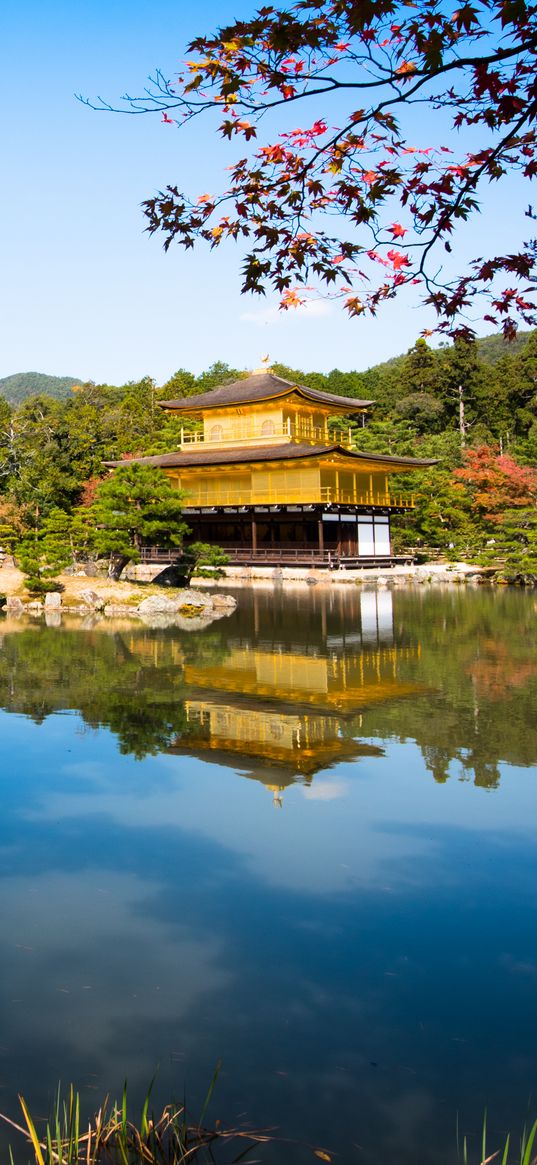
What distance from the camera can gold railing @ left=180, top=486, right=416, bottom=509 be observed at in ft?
95.9

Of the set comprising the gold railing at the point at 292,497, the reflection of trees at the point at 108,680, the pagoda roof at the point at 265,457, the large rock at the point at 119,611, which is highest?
the pagoda roof at the point at 265,457

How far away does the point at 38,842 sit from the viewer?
4.63m

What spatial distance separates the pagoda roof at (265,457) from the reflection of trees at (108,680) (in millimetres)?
15078

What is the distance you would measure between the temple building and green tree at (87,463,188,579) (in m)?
8.04

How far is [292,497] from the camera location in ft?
97.8

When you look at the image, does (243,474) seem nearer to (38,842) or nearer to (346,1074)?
(38,842)

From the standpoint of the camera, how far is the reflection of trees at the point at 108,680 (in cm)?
748

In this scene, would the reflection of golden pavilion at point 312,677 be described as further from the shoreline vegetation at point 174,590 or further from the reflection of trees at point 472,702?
the shoreline vegetation at point 174,590

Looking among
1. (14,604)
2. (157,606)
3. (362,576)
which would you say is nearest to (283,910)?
(157,606)

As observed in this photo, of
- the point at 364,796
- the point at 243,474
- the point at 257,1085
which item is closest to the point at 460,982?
the point at 257,1085

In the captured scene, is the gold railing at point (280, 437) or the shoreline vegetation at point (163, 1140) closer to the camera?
the shoreline vegetation at point (163, 1140)

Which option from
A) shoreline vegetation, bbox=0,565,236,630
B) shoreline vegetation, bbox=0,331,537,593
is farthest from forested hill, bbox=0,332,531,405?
shoreline vegetation, bbox=0,565,236,630

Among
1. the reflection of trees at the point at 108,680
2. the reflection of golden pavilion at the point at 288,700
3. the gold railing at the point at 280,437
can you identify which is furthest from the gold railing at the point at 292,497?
the reflection of golden pavilion at the point at 288,700

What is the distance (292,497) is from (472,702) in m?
22.0
